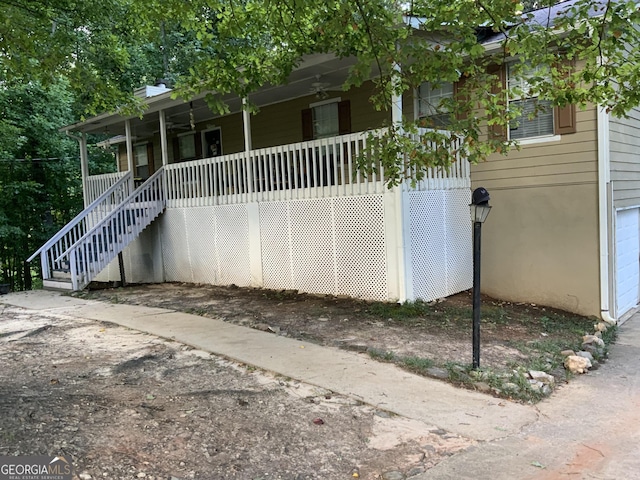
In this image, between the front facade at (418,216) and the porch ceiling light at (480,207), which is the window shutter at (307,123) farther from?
the porch ceiling light at (480,207)

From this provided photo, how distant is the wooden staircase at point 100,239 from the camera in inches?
458

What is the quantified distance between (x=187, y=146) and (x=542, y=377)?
43.6ft

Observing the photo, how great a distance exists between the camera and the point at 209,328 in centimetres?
752

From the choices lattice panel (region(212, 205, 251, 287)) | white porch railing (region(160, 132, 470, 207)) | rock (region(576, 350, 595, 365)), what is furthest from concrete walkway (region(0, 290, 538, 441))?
white porch railing (region(160, 132, 470, 207))

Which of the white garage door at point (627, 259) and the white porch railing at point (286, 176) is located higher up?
the white porch railing at point (286, 176)

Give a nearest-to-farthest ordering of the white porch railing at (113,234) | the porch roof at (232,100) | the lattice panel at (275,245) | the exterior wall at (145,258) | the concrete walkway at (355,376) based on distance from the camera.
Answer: the concrete walkway at (355,376)
the porch roof at (232,100)
the lattice panel at (275,245)
the white porch railing at (113,234)
the exterior wall at (145,258)

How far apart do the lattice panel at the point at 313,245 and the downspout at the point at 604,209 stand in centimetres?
466

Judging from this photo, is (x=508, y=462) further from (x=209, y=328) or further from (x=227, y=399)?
(x=209, y=328)

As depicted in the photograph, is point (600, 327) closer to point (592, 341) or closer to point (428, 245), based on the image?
point (592, 341)

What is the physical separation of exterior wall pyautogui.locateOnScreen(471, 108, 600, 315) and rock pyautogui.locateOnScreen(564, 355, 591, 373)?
3.09m

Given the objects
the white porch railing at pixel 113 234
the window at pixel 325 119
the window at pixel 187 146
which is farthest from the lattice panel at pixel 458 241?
the window at pixel 187 146

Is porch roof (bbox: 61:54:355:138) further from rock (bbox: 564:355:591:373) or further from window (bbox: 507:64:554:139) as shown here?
rock (bbox: 564:355:591:373)

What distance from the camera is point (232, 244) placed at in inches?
454

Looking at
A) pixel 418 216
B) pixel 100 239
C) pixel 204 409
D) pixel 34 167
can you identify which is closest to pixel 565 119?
pixel 418 216
